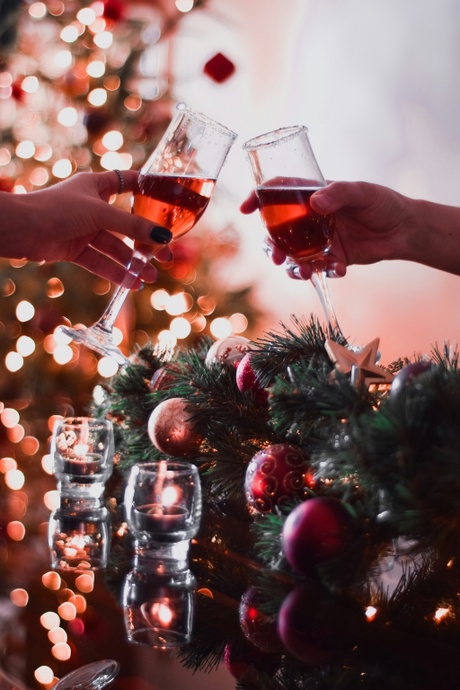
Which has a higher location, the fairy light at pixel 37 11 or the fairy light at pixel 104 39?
the fairy light at pixel 37 11

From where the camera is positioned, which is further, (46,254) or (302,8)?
(302,8)

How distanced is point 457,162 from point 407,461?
97.3 inches

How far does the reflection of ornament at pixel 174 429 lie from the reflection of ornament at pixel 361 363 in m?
0.28

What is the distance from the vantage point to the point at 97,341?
120 cm

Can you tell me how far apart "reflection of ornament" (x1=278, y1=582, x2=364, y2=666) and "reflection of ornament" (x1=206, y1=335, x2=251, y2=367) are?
0.46m

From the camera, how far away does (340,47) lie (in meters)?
3.22

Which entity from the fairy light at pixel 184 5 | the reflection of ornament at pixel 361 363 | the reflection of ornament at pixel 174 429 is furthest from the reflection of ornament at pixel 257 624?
the fairy light at pixel 184 5

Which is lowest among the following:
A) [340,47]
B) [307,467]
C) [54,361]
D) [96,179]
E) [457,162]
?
[54,361]

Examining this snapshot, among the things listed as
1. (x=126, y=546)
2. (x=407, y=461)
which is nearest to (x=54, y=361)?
(x=126, y=546)

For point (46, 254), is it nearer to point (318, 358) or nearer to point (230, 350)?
point (230, 350)

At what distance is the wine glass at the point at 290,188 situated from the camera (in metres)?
1.07

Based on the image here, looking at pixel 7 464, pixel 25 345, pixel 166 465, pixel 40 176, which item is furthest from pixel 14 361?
pixel 166 465

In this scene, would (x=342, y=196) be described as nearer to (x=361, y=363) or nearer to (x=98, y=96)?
(x=361, y=363)

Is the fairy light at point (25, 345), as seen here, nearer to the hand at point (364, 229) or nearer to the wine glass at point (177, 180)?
the hand at point (364, 229)
